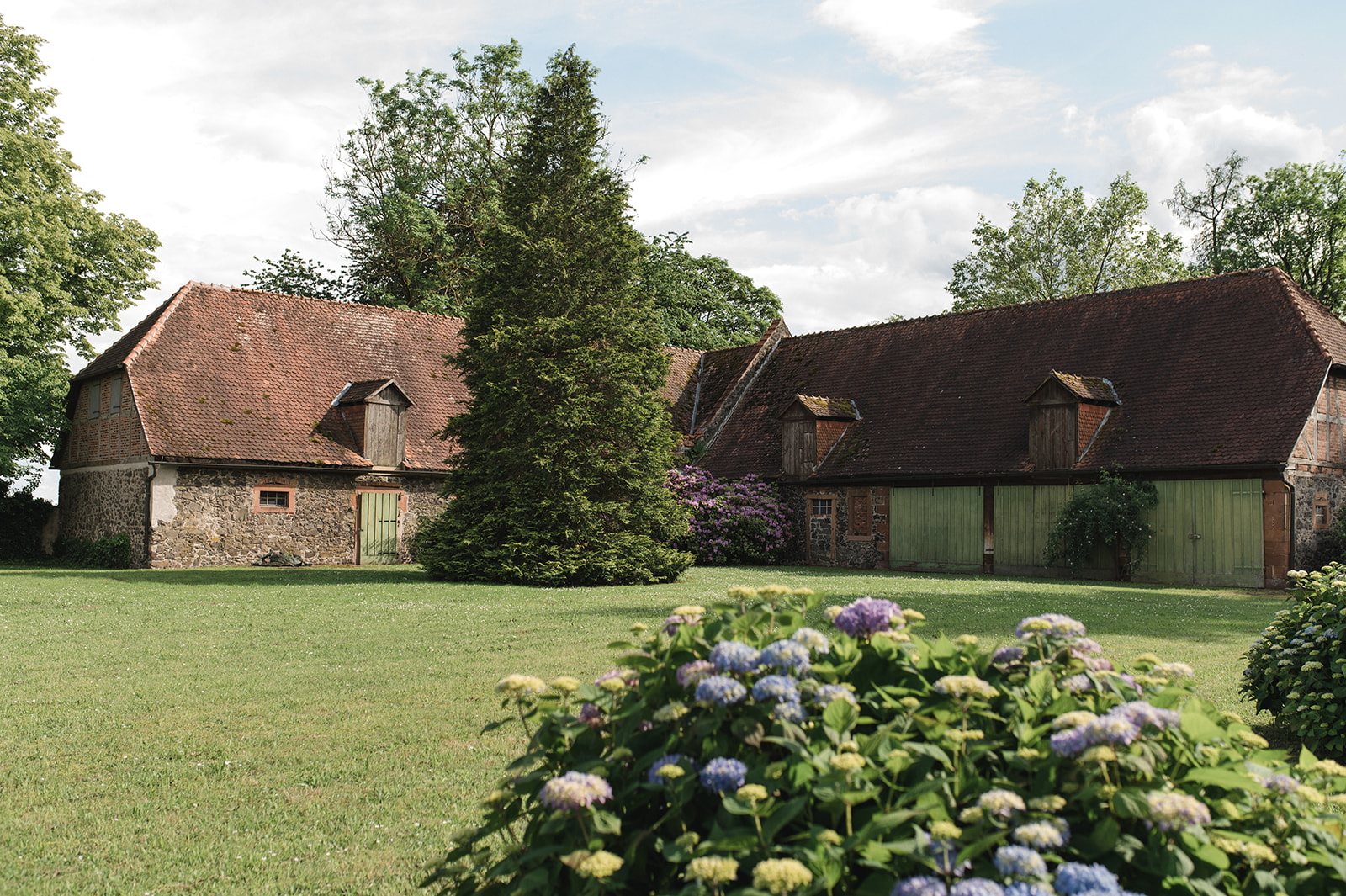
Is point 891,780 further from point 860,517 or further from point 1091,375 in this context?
point 860,517

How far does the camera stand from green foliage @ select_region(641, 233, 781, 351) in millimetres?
43250

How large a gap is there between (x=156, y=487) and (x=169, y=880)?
79.7ft

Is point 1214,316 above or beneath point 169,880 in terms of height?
above

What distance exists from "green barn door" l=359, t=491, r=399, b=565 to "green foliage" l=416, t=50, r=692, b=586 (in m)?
6.71

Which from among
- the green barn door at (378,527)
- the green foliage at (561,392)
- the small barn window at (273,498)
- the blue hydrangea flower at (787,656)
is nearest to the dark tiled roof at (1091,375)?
the green foliage at (561,392)

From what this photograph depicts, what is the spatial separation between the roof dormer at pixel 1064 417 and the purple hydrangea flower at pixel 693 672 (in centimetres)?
2409

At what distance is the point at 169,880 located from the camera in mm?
4691

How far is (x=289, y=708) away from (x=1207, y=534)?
21067 mm

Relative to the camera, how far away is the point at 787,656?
2.65 m

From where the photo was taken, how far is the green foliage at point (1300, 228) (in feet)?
132

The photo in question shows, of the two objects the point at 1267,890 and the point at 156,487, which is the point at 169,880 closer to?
the point at 1267,890

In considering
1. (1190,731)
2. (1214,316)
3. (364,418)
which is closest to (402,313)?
(364,418)

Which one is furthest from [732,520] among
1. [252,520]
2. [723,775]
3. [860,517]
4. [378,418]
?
[723,775]

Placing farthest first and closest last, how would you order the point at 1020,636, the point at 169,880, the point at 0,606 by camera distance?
the point at 0,606 → the point at 169,880 → the point at 1020,636
